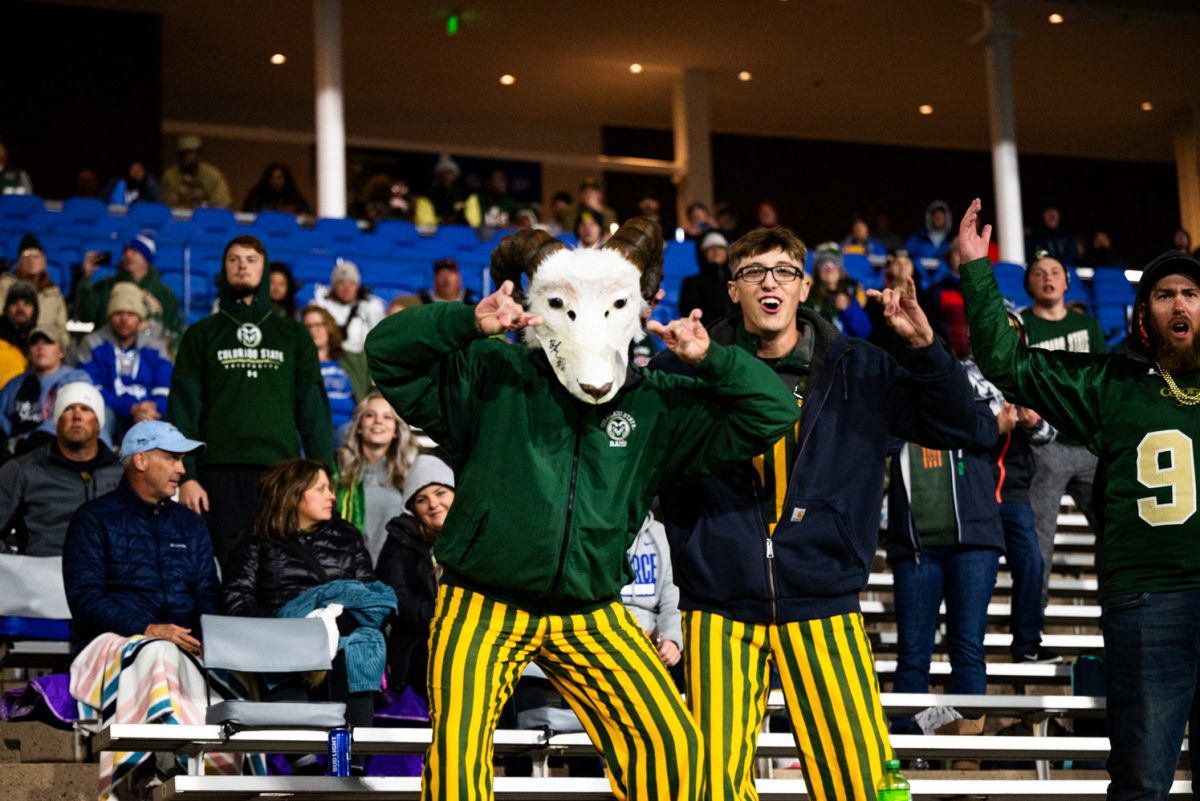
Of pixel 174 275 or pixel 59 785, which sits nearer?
pixel 59 785

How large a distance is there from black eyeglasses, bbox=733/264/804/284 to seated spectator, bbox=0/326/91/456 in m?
5.18

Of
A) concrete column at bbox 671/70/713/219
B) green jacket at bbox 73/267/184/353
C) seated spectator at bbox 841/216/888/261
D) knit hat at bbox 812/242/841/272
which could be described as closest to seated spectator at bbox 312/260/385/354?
green jacket at bbox 73/267/184/353

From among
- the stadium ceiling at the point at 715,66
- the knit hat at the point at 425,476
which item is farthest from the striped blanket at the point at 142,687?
the stadium ceiling at the point at 715,66

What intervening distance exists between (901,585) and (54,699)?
3.12m

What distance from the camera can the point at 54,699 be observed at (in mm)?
5992

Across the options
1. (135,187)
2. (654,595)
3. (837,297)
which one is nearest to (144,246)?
(135,187)

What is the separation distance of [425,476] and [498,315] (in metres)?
2.82

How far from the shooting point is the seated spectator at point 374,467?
24.3 feet

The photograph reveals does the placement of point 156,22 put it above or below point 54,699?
above

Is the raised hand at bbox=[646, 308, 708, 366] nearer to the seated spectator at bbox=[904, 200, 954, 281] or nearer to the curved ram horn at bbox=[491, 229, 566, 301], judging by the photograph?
the curved ram horn at bbox=[491, 229, 566, 301]

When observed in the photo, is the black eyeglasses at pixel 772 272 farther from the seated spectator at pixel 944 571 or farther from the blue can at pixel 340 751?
the seated spectator at pixel 944 571

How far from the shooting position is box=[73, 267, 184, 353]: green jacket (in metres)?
10.8

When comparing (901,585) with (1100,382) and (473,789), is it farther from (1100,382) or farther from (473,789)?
(473,789)

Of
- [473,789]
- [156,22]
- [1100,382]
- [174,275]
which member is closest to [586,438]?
[473,789]
